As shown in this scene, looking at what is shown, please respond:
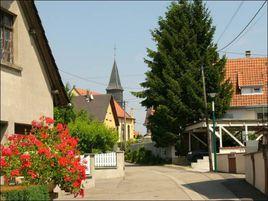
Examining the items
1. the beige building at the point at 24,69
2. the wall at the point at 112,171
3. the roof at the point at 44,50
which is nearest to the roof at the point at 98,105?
the wall at the point at 112,171

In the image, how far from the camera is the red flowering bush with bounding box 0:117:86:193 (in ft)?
38.0

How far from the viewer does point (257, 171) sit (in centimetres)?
2130

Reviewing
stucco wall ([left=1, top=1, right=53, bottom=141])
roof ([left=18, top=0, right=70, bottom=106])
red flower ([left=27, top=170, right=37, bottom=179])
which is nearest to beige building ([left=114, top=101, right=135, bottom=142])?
roof ([left=18, top=0, right=70, bottom=106])

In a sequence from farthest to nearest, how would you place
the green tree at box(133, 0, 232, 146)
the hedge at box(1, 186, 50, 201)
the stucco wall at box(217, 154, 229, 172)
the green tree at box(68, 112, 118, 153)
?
the green tree at box(133, 0, 232, 146), the green tree at box(68, 112, 118, 153), the stucco wall at box(217, 154, 229, 172), the hedge at box(1, 186, 50, 201)

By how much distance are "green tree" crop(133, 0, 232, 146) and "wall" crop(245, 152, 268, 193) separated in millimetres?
20762

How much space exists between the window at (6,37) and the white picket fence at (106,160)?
15.8 meters

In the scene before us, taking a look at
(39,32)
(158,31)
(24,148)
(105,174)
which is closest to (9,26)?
(39,32)

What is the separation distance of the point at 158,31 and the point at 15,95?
35691 millimetres

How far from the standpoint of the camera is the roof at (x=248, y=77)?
50.8m

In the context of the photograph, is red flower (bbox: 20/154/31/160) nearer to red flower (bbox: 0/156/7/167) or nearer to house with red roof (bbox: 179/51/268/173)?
red flower (bbox: 0/156/7/167)

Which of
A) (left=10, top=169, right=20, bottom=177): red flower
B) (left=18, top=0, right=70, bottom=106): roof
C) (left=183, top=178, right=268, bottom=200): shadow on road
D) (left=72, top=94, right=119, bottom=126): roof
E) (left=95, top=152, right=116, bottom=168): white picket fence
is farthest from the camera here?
(left=72, top=94, right=119, bottom=126): roof

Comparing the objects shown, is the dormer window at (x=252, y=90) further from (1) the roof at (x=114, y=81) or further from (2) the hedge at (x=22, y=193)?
(1) the roof at (x=114, y=81)

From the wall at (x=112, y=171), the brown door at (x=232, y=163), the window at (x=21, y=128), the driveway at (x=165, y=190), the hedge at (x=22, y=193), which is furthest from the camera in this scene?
the brown door at (x=232, y=163)

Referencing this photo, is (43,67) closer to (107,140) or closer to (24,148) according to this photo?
(24,148)
